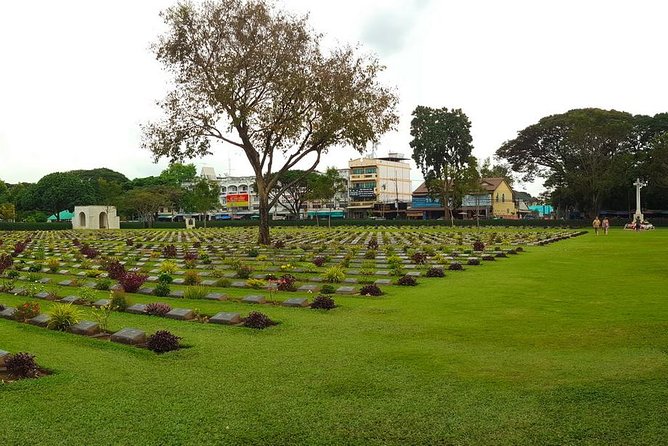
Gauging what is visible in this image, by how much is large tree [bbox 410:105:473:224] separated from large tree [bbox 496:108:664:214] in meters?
8.56

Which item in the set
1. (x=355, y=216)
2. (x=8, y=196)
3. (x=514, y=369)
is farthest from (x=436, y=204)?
(x=514, y=369)

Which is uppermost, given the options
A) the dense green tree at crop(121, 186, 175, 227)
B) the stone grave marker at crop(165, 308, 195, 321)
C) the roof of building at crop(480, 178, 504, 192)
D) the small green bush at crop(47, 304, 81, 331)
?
the roof of building at crop(480, 178, 504, 192)

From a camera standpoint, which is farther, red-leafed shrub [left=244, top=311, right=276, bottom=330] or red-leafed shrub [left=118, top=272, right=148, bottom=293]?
red-leafed shrub [left=118, top=272, right=148, bottom=293]

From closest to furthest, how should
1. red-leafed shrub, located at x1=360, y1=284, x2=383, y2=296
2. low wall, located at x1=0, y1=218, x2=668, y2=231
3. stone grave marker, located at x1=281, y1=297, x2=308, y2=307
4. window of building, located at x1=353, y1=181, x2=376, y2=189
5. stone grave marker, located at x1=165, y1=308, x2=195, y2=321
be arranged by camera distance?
stone grave marker, located at x1=165, y1=308, x2=195, y2=321 < stone grave marker, located at x1=281, y1=297, x2=308, y2=307 < red-leafed shrub, located at x1=360, y1=284, x2=383, y2=296 < low wall, located at x1=0, y1=218, x2=668, y2=231 < window of building, located at x1=353, y1=181, x2=376, y2=189

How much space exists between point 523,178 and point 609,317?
59.8 m

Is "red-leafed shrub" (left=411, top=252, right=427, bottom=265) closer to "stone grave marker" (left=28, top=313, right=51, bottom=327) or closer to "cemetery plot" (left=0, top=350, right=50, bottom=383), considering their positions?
"stone grave marker" (left=28, top=313, right=51, bottom=327)

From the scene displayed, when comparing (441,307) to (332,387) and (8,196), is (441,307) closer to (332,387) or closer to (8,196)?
(332,387)

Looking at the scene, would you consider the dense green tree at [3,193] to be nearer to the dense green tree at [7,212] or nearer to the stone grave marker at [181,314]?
the dense green tree at [7,212]

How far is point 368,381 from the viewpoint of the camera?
608 cm

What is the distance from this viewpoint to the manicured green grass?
4730 millimetres

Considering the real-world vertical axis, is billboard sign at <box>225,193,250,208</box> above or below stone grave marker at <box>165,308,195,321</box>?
above

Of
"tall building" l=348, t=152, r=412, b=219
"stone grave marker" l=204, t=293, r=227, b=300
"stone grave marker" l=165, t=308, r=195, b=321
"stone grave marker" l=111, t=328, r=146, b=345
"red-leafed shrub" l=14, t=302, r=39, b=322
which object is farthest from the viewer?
"tall building" l=348, t=152, r=412, b=219

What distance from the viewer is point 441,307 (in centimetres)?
1079

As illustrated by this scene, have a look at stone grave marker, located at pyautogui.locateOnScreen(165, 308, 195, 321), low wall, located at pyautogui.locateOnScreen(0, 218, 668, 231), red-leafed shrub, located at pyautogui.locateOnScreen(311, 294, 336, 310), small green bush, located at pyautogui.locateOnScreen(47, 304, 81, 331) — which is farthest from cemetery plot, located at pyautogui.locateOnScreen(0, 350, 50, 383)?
low wall, located at pyautogui.locateOnScreen(0, 218, 668, 231)
